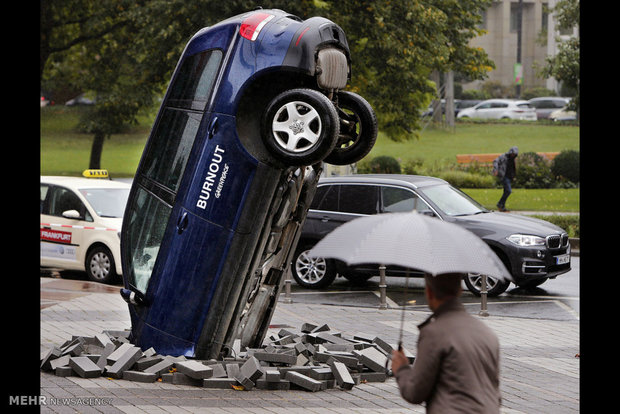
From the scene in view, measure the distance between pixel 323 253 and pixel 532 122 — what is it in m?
48.9

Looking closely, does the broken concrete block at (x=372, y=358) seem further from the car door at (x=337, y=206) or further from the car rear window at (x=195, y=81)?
the car door at (x=337, y=206)

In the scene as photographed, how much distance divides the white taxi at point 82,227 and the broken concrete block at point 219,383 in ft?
24.8

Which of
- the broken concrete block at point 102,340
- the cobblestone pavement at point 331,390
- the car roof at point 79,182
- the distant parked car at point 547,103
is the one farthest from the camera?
the distant parked car at point 547,103

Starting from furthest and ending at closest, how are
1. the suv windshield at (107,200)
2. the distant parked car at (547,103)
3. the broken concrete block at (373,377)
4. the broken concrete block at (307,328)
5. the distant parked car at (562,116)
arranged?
the distant parked car at (547,103)
the distant parked car at (562,116)
the suv windshield at (107,200)
the broken concrete block at (307,328)
the broken concrete block at (373,377)

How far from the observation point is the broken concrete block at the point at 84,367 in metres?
7.91

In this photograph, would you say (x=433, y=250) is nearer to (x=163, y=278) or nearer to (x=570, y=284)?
(x=163, y=278)

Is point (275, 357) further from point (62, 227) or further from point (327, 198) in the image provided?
point (62, 227)

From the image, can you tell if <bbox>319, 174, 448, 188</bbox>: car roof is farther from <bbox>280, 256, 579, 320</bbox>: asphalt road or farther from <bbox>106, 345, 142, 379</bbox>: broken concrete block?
<bbox>106, 345, 142, 379</bbox>: broken concrete block

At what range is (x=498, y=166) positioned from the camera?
26.3 metres

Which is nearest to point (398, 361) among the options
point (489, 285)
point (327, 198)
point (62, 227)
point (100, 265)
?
point (489, 285)

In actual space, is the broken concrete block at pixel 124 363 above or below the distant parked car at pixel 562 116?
below

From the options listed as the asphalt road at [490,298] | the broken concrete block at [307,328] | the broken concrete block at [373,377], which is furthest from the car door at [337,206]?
the broken concrete block at [373,377]

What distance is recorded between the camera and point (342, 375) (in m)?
7.83

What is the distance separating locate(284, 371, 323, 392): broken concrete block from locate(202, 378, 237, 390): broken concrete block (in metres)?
0.48
